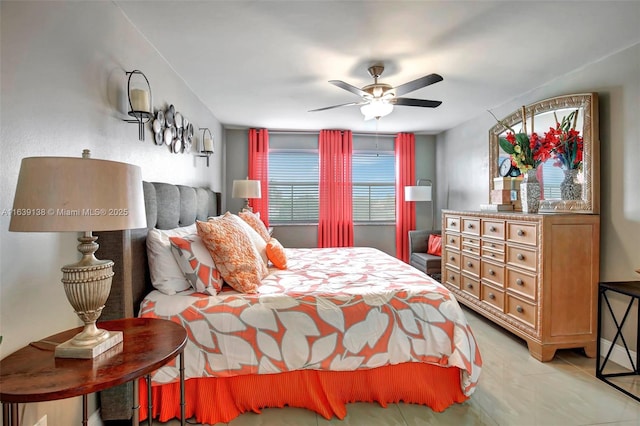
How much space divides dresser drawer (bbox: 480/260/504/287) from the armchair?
3.58ft

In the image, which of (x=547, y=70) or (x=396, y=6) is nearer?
(x=396, y=6)

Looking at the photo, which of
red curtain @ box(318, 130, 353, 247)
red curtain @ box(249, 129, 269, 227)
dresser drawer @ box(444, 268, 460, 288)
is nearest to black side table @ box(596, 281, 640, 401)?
dresser drawer @ box(444, 268, 460, 288)

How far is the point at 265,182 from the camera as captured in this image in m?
5.11

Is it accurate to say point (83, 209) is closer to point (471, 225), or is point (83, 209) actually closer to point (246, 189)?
point (246, 189)

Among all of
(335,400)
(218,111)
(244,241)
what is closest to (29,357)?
(244,241)

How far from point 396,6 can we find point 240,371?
7.57ft

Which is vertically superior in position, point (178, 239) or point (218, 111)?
point (218, 111)

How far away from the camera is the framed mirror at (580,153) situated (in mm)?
2584

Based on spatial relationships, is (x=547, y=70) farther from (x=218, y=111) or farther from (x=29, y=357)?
(x=29, y=357)

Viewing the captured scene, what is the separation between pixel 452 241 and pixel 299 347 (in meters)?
2.73

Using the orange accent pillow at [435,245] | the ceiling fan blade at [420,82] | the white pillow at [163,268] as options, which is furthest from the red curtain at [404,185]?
the white pillow at [163,268]

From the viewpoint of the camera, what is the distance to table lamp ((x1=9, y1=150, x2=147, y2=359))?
93 cm

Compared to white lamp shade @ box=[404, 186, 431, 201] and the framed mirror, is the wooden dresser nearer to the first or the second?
the framed mirror

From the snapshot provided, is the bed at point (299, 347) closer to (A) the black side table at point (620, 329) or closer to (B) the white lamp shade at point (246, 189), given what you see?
(A) the black side table at point (620, 329)
